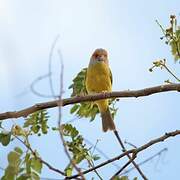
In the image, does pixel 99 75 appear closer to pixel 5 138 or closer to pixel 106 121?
pixel 106 121

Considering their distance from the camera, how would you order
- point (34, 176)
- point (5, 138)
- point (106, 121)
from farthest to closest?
point (106, 121) < point (5, 138) < point (34, 176)

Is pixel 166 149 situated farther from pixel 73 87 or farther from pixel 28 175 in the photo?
pixel 73 87

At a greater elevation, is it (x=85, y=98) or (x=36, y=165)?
(x=85, y=98)

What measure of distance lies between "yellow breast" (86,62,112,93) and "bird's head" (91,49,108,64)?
2.8 inches

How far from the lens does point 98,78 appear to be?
193 inches

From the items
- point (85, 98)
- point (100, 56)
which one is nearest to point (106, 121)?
point (100, 56)

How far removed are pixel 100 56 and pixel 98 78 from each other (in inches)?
15.7

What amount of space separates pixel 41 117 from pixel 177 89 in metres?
0.79

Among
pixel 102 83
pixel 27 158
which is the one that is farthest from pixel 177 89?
pixel 102 83

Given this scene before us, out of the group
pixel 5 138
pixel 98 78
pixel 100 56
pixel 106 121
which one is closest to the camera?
pixel 5 138

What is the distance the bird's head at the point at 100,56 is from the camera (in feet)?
16.9

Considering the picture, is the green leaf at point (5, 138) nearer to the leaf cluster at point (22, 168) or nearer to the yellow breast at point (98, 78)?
the leaf cluster at point (22, 168)

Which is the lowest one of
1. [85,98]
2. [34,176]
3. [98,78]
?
[34,176]

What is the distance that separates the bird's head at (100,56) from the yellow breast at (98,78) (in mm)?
71
